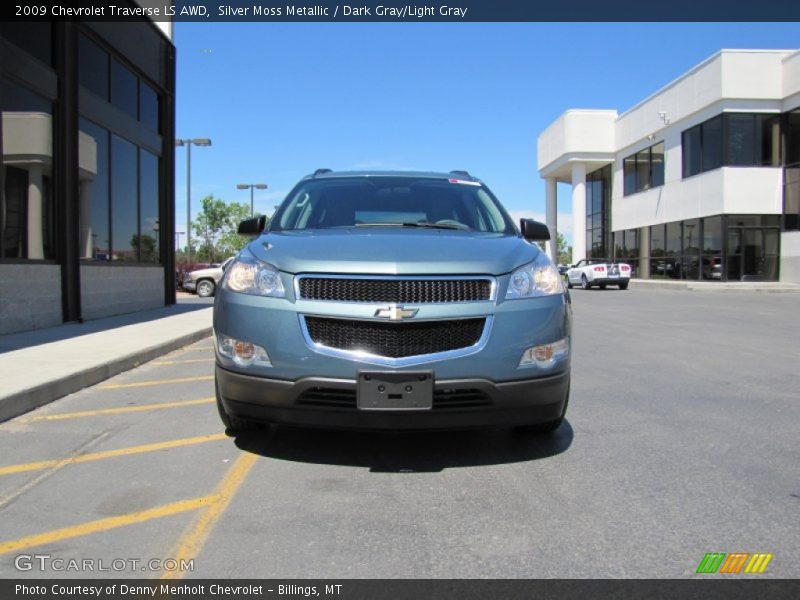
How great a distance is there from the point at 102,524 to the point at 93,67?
37.3 ft

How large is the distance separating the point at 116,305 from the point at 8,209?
12.4ft

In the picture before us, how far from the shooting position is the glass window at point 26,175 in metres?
9.53

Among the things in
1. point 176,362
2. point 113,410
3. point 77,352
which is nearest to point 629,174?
point 176,362

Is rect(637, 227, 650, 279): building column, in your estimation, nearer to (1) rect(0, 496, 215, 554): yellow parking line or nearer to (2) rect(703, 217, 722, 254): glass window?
(2) rect(703, 217, 722, 254): glass window

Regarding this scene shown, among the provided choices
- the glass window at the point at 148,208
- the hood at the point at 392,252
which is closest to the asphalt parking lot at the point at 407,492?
the hood at the point at 392,252

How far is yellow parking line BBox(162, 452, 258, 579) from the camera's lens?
2834 millimetres

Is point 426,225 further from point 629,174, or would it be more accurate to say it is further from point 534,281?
point 629,174

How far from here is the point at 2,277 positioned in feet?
30.4

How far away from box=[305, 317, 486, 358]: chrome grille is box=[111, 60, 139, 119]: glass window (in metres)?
11.5

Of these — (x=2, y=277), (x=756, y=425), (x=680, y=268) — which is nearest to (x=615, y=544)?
(x=756, y=425)

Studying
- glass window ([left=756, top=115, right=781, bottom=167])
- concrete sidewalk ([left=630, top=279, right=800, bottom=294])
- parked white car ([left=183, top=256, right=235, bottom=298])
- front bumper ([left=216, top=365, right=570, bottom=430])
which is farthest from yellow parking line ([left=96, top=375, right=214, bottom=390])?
glass window ([left=756, top=115, right=781, bottom=167])

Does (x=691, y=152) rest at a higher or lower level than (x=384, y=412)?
higher

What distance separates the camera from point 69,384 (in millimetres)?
6266

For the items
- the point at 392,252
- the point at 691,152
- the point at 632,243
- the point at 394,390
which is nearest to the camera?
the point at 394,390
